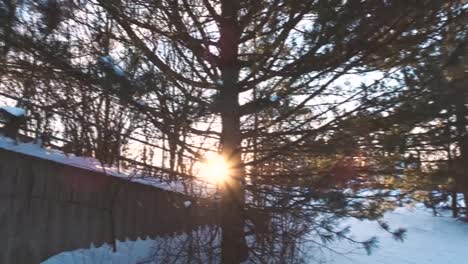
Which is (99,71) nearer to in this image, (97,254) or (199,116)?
(199,116)

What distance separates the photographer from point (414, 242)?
38.3 ft

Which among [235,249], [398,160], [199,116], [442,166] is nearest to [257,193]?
[235,249]

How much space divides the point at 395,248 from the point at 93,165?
627 cm

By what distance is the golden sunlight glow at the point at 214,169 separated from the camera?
19.7ft

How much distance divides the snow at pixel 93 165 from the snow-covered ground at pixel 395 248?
77 centimetres

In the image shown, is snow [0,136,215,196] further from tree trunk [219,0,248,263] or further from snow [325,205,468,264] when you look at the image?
snow [325,205,468,264]

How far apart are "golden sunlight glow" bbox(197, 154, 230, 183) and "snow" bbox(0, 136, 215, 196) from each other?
217mm

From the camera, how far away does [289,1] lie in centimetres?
534

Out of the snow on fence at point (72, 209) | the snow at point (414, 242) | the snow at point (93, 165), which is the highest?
the snow at point (93, 165)

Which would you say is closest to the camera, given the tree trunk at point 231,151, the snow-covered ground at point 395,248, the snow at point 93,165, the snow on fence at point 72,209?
the tree trunk at point 231,151

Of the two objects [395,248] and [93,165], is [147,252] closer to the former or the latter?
[93,165]

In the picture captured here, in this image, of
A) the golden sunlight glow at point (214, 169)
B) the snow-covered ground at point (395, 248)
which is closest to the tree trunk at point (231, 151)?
the golden sunlight glow at point (214, 169)

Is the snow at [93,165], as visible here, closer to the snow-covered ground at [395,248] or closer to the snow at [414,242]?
the snow-covered ground at [395,248]

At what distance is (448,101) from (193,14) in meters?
2.67
